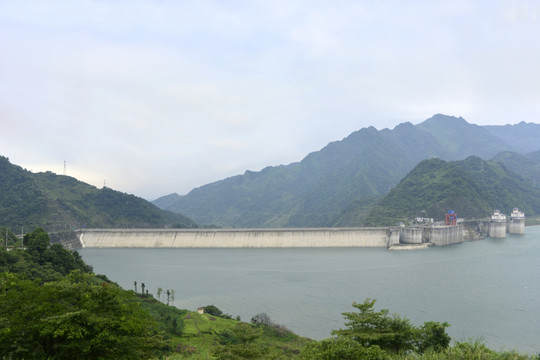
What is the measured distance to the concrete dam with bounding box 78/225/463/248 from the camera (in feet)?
221

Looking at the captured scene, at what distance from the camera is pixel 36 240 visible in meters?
31.9

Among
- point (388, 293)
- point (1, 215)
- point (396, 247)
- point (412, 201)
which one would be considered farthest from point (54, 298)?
point (412, 201)

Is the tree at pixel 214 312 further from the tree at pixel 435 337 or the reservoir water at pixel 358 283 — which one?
the tree at pixel 435 337

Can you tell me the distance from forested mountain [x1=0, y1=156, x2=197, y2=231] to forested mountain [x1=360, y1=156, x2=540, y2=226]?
170 feet

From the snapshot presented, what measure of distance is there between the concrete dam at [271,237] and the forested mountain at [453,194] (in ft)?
44.2

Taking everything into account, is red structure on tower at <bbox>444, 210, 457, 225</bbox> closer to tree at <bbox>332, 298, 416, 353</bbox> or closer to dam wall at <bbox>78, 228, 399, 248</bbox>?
dam wall at <bbox>78, 228, 399, 248</bbox>

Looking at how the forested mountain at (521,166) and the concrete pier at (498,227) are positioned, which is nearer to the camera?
the concrete pier at (498,227)

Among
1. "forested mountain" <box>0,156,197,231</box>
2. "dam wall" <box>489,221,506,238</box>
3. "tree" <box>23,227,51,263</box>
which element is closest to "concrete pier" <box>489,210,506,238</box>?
"dam wall" <box>489,221,506,238</box>

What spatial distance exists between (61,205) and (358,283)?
7636 centimetres

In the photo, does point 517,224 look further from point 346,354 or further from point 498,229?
point 346,354

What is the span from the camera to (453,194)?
291ft

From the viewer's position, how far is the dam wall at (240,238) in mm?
68000

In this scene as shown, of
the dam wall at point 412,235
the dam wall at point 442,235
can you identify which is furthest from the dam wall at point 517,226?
the dam wall at point 412,235

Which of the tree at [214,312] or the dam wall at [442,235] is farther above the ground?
the dam wall at [442,235]
